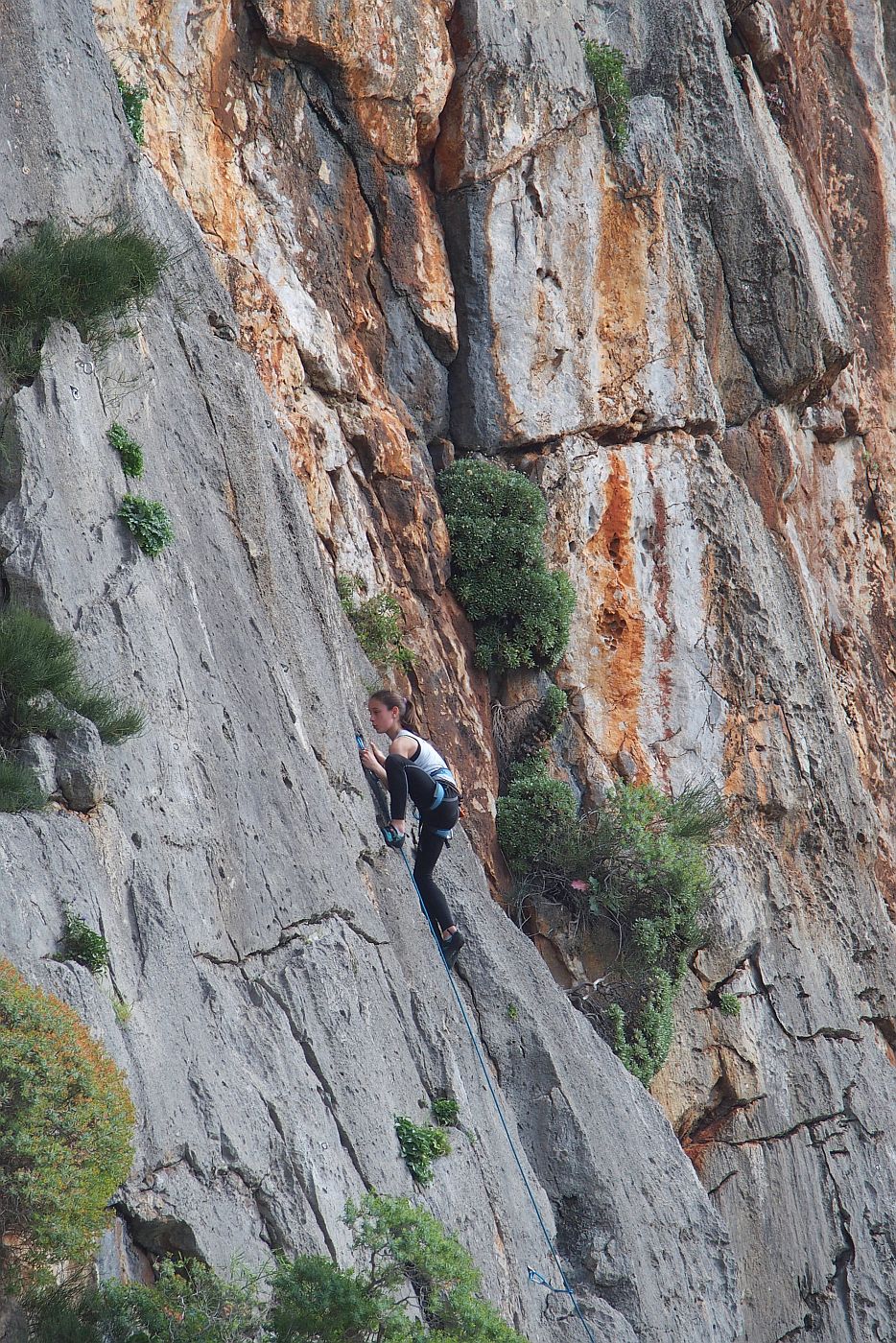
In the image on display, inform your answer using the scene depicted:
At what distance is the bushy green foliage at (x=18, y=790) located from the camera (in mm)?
6004

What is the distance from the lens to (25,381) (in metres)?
7.50

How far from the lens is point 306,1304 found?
526 centimetres

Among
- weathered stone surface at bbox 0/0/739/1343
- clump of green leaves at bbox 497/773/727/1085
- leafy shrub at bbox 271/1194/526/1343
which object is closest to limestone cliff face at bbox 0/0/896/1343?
weathered stone surface at bbox 0/0/739/1343

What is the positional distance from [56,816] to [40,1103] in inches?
71.4

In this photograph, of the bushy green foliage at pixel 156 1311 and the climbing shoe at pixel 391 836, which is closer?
the bushy green foliage at pixel 156 1311

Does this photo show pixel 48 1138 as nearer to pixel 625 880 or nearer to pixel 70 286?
pixel 70 286

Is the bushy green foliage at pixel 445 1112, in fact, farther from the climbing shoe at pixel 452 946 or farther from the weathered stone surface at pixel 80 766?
the weathered stone surface at pixel 80 766

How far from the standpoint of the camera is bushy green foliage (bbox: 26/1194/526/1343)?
4.95 meters

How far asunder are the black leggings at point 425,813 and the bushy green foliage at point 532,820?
2987 mm

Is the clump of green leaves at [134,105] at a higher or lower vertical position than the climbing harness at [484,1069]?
higher

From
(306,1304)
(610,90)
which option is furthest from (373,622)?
(610,90)

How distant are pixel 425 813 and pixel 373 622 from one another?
2770mm

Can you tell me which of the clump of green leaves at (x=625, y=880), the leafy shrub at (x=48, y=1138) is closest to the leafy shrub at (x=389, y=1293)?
the leafy shrub at (x=48, y=1138)

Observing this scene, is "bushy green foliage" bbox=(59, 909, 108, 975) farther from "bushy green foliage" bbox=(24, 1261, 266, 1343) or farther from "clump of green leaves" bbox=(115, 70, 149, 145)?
"clump of green leaves" bbox=(115, 70, 149, 145)
